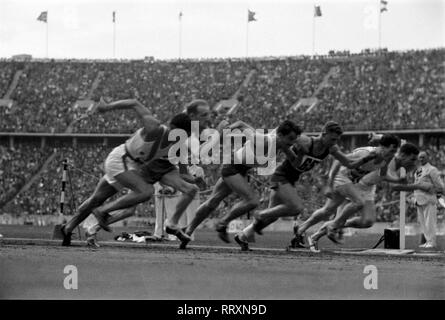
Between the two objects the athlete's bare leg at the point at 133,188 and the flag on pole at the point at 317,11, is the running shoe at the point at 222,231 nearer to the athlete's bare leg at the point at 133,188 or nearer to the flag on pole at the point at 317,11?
the athlete's bare leg at the point at 133,188

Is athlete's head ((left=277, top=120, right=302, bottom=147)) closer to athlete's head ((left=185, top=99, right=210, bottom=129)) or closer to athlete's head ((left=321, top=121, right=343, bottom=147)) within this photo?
athlete's head ((left=321, top=121, right=343, bottom=147))

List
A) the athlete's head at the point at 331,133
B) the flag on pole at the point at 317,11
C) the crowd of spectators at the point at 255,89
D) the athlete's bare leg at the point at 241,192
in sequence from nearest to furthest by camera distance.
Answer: the athlete's head at the point at 331,133 → the athlete's bare leg at the point at 241,192 → the crowd of spectators at the point at 255,89 → the flag on pole at the point at 317,11

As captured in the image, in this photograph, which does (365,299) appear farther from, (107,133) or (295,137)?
(107,133)

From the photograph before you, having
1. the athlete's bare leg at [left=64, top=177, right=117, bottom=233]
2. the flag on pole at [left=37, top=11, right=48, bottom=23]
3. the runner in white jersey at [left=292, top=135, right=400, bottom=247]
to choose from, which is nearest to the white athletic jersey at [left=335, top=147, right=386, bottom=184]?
the runner in white jersey at [left=292, top=135, right=400, bottom=247]

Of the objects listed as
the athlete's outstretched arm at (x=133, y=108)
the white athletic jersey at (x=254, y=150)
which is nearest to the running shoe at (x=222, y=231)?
the white athletic jersey at (x=254, y=150)

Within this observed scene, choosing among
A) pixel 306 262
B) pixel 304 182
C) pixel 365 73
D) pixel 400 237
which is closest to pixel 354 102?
pixel 365 73

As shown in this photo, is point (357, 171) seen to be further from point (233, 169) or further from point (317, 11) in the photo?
point (317, 11)

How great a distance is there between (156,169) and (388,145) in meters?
4.16

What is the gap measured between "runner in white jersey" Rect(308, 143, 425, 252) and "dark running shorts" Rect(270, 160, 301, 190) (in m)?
1.34

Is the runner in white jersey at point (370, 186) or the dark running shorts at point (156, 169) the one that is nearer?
the dark running shorts at point (156, 169)

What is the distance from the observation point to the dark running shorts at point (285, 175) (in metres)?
15.3

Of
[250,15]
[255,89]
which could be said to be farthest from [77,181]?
[250,15]

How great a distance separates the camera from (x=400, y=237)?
57.4 ft
